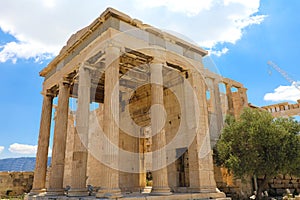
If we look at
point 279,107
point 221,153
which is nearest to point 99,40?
point 221,153

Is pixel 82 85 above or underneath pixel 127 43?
underneath

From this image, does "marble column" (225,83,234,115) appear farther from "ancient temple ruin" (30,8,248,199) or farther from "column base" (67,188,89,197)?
"column base" (67,188,89,197)

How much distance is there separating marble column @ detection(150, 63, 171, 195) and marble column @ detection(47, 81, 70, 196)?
457cm

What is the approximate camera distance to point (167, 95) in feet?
46.5

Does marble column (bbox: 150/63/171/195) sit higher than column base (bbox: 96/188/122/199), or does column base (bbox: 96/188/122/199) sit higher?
marble column (bbox: 150/63/171/195)

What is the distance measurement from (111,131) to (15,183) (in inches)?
538

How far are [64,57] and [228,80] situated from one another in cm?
1203

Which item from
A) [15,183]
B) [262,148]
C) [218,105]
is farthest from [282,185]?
[15,183]

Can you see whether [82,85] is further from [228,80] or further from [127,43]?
[228,80]

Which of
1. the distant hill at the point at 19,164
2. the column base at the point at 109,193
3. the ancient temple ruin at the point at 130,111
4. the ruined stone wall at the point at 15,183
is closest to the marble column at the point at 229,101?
the ancient temple ruin at the point at 130,111

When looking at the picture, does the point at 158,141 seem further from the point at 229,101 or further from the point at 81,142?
the point at 229,101

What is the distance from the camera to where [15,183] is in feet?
60.5

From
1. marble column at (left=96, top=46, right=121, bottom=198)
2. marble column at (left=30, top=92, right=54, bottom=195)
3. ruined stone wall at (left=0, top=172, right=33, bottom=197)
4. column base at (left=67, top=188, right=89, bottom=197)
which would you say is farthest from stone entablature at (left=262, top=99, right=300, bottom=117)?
ruined stone wall at (left=0, top=172, right=33, bottom=197)

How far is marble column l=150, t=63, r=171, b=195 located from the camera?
31.7ft
